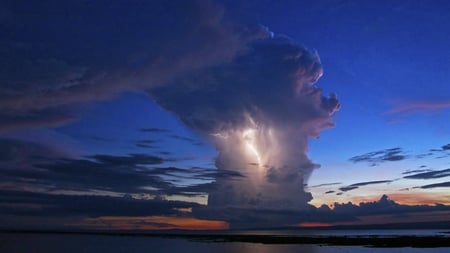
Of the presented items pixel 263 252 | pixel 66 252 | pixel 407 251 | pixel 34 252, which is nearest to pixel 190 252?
pixel 263 252

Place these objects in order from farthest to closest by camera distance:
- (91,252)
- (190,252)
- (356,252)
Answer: (91,252) → (190,252) → (356,252)

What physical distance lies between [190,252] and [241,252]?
1064cm

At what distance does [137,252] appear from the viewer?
299 ft

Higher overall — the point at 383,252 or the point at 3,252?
the point at 383,252

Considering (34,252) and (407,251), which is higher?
(407,251)

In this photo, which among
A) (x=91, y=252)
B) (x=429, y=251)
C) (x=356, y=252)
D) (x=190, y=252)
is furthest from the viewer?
(x=91, y=252)

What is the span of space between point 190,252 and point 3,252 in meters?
38.0

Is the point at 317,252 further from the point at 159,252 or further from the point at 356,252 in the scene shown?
the point at 159,252

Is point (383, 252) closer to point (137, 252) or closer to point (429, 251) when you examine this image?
point (429, 251)

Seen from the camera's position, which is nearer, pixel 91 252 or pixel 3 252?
pixel 3 252

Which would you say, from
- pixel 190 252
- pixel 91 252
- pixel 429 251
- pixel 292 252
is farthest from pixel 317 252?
pixel 91 252

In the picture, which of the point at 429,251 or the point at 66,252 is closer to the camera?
the point at 429,251

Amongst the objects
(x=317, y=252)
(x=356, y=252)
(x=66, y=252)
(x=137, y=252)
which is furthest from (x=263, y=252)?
(x=66, y=252)

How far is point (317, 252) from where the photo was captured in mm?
82750
